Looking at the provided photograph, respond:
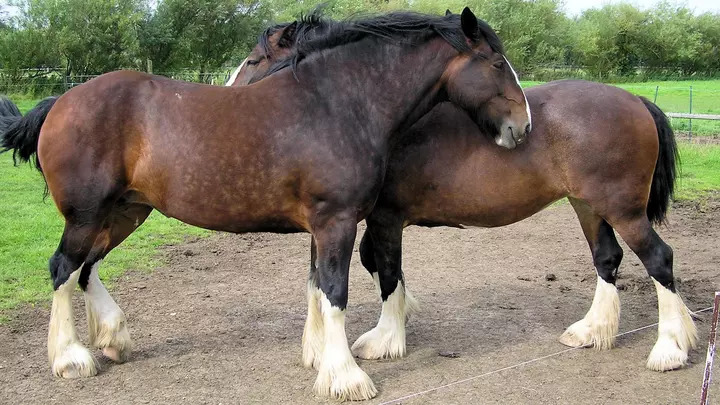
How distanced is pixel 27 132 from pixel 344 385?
286cm

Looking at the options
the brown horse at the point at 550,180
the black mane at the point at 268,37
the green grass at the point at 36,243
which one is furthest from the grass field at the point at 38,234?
the brown horse at the point at 550,180

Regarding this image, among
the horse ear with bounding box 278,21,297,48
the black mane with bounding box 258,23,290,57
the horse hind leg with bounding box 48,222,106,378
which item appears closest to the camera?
the horse hind leg with bounding box 48,222,106,378

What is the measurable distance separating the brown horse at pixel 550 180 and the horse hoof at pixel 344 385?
70 centimetres

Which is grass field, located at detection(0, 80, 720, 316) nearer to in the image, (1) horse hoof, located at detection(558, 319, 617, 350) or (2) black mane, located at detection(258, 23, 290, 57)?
(2) black mane, located at detection(258, 23, 290, 57)

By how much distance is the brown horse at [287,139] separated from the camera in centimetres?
420

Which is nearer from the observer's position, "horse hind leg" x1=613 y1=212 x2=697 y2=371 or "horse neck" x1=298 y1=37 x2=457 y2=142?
"horse neck" x1=298 y1=37 x2=457 y2=142

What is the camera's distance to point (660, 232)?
8.44 metres

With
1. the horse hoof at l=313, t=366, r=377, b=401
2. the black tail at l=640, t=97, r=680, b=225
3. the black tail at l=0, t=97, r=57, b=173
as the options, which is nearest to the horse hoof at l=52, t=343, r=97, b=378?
the black tail at l=0, t=97, r=57, b=173

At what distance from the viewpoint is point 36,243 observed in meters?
7.77

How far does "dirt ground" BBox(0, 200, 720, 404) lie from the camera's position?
4320 mm

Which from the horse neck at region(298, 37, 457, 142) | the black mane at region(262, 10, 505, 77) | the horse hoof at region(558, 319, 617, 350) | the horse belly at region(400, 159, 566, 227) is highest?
the black mane at region(262, 10, 505, 77)

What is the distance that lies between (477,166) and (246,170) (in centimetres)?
168

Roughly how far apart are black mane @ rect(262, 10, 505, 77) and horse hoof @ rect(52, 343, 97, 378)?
2432mm

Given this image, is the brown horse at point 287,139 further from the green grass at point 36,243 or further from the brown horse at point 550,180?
the green grass at point 36,243
